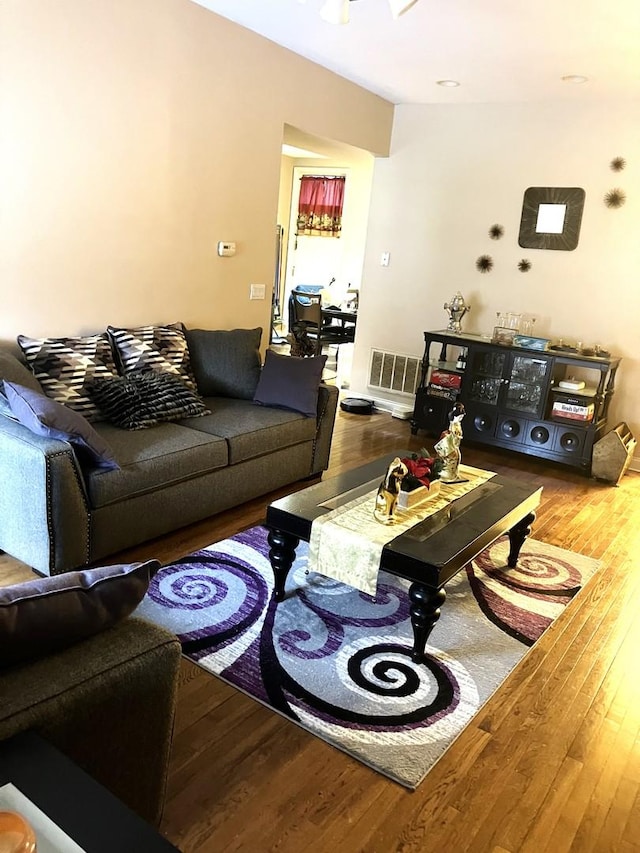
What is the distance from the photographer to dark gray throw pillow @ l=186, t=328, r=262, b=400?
4.05 meters

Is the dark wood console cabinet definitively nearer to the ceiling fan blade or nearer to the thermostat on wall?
the thermostat on wall

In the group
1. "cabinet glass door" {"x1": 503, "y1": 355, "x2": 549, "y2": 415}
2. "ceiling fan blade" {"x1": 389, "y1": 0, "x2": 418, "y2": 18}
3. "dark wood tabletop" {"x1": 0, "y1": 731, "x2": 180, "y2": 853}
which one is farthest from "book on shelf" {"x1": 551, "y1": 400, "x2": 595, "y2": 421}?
"dark wood tabletop" {"x1": 0, "y1": 731, "x2": 180, "y2": 853}

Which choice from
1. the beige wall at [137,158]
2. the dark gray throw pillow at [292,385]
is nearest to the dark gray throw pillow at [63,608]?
the beige wall at [137,158]

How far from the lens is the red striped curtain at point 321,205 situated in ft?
29.9

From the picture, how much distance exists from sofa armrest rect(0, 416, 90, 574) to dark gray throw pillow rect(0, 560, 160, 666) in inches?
49.8

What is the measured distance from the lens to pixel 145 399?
11.1 feet

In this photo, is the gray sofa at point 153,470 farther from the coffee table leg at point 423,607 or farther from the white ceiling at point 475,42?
the white ceiling at point 475,42

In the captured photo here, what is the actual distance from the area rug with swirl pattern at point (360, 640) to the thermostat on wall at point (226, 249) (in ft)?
6.77

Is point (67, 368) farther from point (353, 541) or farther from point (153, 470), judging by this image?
point (353, 541)

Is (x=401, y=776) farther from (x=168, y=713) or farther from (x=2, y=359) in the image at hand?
(x=2, y=359)

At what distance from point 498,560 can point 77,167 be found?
9.61ft

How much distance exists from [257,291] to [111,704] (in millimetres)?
3855

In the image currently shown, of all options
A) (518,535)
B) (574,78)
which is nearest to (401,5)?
(518,535)

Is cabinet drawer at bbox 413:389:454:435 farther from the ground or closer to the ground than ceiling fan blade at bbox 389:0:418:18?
closer to the ground
